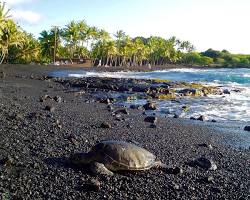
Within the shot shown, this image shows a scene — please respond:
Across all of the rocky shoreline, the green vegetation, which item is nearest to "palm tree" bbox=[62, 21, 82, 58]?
the green vegetation

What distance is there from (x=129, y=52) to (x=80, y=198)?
102m

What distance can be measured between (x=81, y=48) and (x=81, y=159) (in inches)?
3461

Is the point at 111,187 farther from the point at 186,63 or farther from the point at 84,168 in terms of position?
the point at 186,63

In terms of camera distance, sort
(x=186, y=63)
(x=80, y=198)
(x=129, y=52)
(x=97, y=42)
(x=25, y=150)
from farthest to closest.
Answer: (x=186, y=63)
(x=129, y=52)
(x=97, y=42)
(x=25, y=150)
(x=80, y=198)

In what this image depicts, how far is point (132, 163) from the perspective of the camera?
8.09 metres

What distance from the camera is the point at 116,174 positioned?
26.3 feet

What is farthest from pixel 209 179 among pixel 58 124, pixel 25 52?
pixel 25 52

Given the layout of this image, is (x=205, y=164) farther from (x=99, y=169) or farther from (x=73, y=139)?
(x=73, y=139)

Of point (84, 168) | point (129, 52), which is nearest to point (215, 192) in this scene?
point (84, 168)

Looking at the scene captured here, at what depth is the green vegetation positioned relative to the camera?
6156 centimetres

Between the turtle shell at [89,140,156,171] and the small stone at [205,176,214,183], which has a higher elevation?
the turtle shell at [89,140,156,171]

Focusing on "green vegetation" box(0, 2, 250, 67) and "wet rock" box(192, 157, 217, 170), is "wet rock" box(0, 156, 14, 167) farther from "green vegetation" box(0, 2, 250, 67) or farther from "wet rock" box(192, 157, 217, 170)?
"green vegetation" box(0, 2, 250, 67)

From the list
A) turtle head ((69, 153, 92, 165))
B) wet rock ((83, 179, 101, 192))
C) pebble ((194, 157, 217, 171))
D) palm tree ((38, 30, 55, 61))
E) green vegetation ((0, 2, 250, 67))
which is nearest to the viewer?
wet rock ((83, 179, 101, 192))

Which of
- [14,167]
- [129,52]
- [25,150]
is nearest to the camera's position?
[14,167]
